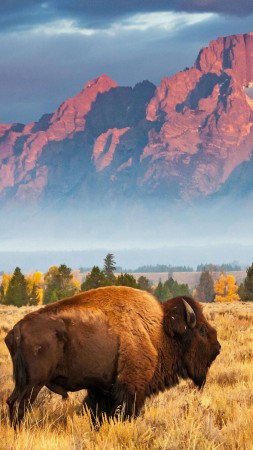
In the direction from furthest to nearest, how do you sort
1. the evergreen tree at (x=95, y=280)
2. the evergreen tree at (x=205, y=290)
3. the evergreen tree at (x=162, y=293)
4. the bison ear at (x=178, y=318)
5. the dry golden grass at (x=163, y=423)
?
the evergreen tree at (x=205, y=290) < the evergreen tree at (x=162, y=293) < the evergreen tree at (x=95, y=280) < the bison ear at (x=178, y=318) < the dry golden grass at (x=163, y=423)

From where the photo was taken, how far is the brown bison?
6.62 m

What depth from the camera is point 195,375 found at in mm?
7953

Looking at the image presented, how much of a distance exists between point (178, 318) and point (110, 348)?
0.98m

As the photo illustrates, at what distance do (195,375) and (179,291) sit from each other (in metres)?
121

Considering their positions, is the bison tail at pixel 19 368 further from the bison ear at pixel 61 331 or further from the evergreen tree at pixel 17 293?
the evergreen tree at pixel 17 293

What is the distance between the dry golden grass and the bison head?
38 cm

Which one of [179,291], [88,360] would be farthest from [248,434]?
[179,291]

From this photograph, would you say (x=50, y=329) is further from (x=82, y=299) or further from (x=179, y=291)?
(x=179, y=291)

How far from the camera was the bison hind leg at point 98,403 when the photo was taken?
7250mm

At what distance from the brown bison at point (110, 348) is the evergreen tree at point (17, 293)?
234 ft

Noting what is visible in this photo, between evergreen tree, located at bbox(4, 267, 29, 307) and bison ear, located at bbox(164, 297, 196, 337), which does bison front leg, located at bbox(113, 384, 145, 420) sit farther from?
evergreen tree, located at bbox(4, 267, 29, 307)

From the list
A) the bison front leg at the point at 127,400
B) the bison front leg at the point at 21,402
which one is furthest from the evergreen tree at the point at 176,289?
the bison front leg at the point at 21,402

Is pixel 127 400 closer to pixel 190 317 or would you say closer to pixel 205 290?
pixel 190 317

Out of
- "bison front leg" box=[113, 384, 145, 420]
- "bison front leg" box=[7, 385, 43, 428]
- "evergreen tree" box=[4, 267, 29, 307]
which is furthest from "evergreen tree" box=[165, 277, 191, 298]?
"bison front leg" box=[7, 385, 43, 428]
